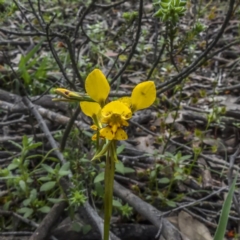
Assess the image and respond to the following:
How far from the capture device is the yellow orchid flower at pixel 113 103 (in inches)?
40.0

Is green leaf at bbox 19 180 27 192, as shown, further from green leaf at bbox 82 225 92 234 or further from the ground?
green leaf at bbox 82 225 92 234

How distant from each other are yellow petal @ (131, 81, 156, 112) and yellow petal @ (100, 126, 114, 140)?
0.09 metres

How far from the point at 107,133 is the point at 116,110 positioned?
0.19 feet

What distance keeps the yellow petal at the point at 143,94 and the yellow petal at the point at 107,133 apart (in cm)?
9

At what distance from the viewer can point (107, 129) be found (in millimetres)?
1016

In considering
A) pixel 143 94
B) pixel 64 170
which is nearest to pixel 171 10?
pixel 143 94

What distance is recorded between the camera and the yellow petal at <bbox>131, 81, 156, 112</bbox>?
103 centimetres

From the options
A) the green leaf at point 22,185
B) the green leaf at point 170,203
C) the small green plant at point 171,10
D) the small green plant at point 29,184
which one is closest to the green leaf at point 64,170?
the small green plant at point 29,184

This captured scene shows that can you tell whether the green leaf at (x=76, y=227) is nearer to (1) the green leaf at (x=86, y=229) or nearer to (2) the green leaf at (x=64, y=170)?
(1) the green leaf at (x=86, y=229)

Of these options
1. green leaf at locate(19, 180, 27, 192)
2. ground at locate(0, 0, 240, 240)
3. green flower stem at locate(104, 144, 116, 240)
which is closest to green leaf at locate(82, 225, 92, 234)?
ground at locate(0, 0, 240, 240)

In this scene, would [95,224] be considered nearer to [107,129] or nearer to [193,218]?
[193,218]

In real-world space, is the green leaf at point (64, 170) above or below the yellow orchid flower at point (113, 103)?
below

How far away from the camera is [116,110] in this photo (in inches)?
40.4

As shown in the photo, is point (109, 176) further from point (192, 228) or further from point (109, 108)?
point (192, 228)
